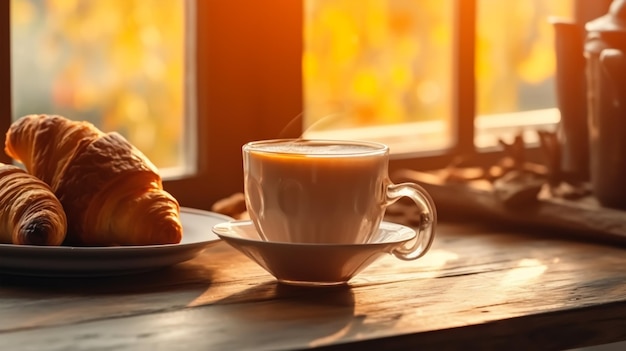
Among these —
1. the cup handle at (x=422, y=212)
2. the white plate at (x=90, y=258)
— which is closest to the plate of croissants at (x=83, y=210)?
the white plate at (x=90, y=258)

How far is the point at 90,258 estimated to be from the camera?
94 centimetres

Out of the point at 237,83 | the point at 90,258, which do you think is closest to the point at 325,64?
the point at 237,83

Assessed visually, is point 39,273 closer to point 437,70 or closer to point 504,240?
point 504,240

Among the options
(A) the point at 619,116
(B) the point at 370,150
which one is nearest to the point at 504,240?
(A) the point at 619,116

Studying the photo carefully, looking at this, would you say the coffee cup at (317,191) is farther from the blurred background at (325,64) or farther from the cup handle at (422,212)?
the blurred background at (325,64)

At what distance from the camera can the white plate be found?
93 centimetres

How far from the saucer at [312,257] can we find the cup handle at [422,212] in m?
0.02

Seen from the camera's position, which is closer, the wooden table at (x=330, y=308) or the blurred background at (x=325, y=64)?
the wooden table at (x=330, y=308)

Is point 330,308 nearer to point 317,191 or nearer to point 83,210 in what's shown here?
point 317,191

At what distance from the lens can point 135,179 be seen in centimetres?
101

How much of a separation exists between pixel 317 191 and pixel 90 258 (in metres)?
0.21

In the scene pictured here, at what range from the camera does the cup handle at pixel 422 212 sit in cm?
99

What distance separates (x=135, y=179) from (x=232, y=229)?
0.34ft

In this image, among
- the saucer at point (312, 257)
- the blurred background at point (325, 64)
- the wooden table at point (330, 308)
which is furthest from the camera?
the blurred background at point (325, 64)
